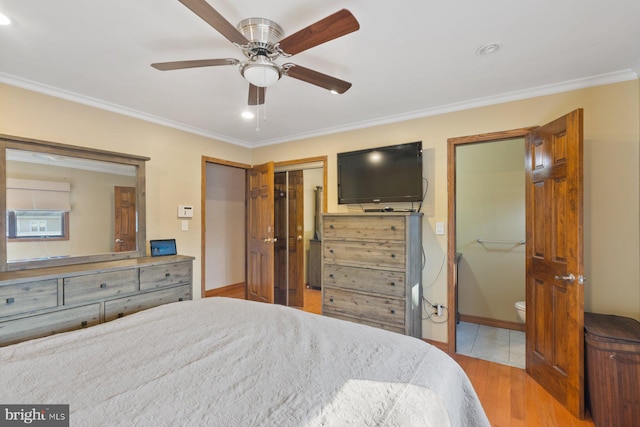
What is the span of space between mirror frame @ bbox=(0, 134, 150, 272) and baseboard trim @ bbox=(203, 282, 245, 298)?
74.0 inches

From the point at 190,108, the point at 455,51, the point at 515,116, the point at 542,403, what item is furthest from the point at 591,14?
the point at 190,108

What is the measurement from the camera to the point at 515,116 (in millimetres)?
2643

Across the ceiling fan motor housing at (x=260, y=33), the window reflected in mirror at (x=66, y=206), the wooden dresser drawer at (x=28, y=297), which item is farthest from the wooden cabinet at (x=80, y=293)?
the ceiling fan motor housing at (x=260, y=33)

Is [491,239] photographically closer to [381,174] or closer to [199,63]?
[381,174]

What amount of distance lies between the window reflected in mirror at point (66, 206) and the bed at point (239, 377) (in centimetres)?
159

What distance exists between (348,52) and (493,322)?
3.56 m

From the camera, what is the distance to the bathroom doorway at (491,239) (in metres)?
3.52

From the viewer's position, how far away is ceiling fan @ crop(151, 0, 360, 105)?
4.36 ft

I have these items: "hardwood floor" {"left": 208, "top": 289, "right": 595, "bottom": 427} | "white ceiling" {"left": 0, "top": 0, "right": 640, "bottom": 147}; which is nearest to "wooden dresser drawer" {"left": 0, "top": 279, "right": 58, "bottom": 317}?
"white ceiling" {"left": 0, "top": 0, "right": 640, "bottom": 147}

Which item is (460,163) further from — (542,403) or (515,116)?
(542,403)

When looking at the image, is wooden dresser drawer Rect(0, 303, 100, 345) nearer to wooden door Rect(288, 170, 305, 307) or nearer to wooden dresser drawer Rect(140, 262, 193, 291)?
wooden dresser drawer Rect(140, 262, 193, 291)

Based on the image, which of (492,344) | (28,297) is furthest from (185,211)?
(492,344)

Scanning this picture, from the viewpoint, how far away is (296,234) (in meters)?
4.20

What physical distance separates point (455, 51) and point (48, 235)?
139 inches
